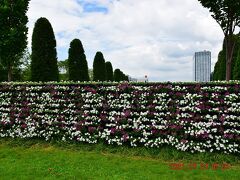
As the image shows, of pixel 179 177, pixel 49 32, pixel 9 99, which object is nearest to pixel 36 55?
pixel 49 32

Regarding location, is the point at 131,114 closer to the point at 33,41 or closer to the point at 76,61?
the point at 33,41

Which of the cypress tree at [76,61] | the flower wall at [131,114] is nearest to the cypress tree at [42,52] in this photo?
the flower wall at [131,114]

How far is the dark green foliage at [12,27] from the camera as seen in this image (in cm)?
2314

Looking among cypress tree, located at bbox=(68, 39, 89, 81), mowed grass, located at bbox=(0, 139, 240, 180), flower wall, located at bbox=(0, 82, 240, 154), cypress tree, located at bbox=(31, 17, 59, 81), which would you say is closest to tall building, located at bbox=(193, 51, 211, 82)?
cypress tree, located at bbox=(68, 39, 89, 81)

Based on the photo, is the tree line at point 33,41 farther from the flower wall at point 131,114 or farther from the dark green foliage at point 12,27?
the flower wall at point 131,114

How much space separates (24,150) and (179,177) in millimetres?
7072

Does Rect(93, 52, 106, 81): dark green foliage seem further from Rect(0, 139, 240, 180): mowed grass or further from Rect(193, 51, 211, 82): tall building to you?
Rect(193, 51, 211, 82): tall building

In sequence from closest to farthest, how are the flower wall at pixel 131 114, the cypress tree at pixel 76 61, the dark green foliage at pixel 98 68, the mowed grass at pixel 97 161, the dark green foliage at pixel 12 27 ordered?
the mowed grass at pixel 97 161 → the flower wall at pixel 131 114 → the dark green foliage at pixel 12 27 → the cypress tree at pixel 76 61 → the dark green foliage at pixel 98 68

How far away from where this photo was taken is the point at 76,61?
29250 mm

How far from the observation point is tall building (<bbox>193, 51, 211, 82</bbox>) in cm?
10954

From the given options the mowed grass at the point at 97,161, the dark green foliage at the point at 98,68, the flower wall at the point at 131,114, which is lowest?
the mowed grass at the point at 97,161

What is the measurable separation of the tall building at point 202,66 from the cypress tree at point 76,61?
81.2m

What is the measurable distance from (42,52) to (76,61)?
23.1ft

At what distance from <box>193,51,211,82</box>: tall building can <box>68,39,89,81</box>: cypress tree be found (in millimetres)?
81184
